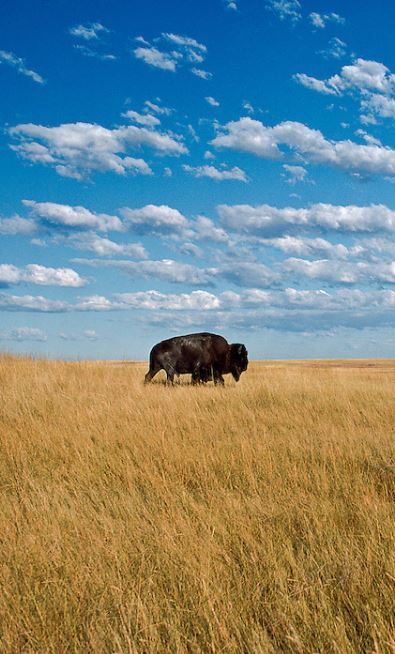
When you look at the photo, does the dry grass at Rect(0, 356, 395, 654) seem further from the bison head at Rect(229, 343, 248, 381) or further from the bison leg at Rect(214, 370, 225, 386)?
the bison head at Rect(229, 343, 248, 381)

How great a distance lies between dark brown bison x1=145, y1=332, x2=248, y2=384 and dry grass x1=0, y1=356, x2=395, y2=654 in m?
7.33

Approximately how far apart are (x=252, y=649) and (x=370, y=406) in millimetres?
8797

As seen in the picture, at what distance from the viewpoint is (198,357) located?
54.0ft

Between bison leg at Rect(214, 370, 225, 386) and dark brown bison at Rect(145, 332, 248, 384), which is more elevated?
dark brown bison at Rect(145, 332, 248, 384)

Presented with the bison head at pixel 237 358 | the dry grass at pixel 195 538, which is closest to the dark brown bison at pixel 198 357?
the bison head at pixel 237 358

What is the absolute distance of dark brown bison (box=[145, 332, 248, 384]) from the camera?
639 inches

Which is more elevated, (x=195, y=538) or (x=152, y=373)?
(x=152, y=373)

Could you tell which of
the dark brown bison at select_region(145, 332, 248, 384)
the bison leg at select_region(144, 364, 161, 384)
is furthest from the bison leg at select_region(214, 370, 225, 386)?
the bison leg at select_region(144, 364, 161, 384)

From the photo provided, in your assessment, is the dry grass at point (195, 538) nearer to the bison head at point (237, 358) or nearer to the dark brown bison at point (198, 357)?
the dark brown bison at point (198, 357)

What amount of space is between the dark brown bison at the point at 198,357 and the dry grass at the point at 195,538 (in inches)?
288

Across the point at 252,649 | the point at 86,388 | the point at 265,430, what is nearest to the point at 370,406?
the point at 265,430

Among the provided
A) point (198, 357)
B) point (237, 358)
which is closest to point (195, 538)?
point (198, 357)

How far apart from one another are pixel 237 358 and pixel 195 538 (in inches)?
524

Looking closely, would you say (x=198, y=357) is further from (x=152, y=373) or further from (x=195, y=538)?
(x=195, y=538)
